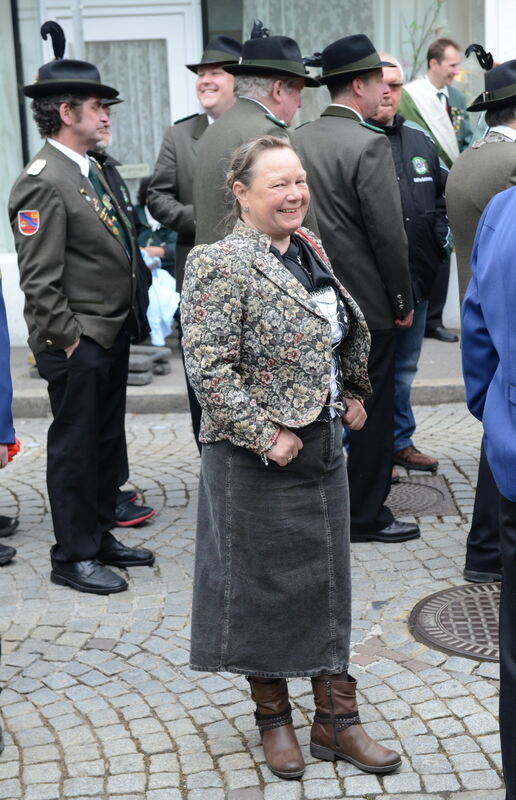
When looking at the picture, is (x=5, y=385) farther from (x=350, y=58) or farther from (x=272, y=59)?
(x=350, y=58)

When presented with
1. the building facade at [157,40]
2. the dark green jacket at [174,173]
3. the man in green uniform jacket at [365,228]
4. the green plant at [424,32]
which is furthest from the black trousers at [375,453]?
the green plant at [424,32]

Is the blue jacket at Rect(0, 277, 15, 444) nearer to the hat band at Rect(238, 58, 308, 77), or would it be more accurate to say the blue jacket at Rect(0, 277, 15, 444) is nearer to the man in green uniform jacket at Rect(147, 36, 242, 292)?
the hat band at Rect(238, 58, 308, 77)

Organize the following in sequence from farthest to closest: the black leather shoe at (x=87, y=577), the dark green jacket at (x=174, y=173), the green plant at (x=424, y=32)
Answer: the green plant at (x=424, y=32)
the dark green jacket at (x=174, y=173)
the black leather shoe at (x=87, y=577)

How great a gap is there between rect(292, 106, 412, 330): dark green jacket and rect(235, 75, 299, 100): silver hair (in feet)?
1.08

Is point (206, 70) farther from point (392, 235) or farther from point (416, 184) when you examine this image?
point (392, 235)

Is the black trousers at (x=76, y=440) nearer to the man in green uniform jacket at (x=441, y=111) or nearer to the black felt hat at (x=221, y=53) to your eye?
the black felt hat at (x=221, y=53)

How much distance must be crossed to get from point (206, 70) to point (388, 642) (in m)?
3.58

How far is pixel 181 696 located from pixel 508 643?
1.44m

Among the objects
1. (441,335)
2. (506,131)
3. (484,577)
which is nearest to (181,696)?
(484,577)

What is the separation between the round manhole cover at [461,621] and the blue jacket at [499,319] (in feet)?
5.06

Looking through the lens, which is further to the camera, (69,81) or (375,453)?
(375,453)

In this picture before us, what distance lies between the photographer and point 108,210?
520 cm

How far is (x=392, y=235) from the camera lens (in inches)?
208

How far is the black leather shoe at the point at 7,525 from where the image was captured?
19.3ft
